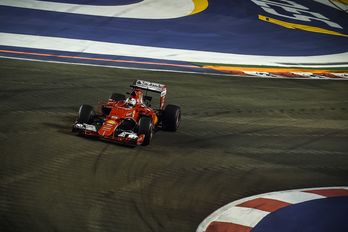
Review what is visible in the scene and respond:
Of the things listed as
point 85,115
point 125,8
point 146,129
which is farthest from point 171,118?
point 125,8

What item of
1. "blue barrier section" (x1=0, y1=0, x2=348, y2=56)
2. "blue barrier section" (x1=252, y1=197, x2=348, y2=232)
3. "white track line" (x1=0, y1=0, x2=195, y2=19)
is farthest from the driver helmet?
"white track line" (x1=0, y1=0, x2=195, y2=19)

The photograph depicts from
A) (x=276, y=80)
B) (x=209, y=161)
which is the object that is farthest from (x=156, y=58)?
(x=209, y=161)

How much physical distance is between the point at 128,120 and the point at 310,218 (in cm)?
400

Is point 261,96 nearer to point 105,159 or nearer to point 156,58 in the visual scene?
point 156,58

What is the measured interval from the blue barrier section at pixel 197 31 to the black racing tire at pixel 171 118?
8927mm

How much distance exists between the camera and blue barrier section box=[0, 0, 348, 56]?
2023cm

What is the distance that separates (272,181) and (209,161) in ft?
3.54

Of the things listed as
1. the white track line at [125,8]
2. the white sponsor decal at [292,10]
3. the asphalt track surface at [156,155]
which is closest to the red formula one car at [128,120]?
the asphalt track surface at [156,155]

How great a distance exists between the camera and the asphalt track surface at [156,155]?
293 inches

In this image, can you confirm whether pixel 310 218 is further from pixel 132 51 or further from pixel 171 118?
pixel 132 51

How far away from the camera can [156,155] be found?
32.0 feet

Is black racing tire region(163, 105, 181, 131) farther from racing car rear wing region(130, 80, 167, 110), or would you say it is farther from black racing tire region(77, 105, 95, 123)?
black racing tire region(77, 105, 95, 123)

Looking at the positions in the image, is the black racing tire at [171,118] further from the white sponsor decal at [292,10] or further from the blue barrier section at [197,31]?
the white sponsor decal at [292,10]

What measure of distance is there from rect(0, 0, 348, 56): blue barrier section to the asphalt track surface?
4457mm
